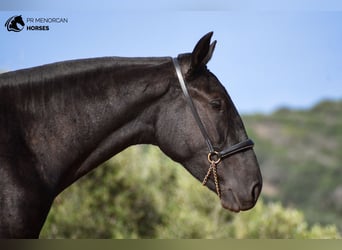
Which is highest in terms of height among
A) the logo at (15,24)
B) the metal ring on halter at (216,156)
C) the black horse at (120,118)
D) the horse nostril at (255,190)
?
the logo at (15,24)

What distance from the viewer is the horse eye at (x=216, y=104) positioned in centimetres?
266

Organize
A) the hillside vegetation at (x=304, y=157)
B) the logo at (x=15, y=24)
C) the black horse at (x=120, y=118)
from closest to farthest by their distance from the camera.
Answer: the black horse at (x=120, y=118)
the logo at (x=15, y=24)
the hillside vegetation at (x=304, y=157)

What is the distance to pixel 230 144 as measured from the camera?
2.68m

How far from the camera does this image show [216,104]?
267 cm

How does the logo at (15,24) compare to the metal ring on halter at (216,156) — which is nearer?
the metal ring on halter at (216,156)

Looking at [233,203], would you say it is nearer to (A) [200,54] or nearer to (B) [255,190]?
(B) [255,190]

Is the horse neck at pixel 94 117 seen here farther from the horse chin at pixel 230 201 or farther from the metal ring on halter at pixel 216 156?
the horse chin at pixel 230 201

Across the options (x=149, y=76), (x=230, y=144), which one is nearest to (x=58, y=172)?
(x=149, y=76)

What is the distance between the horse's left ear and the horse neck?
15cm

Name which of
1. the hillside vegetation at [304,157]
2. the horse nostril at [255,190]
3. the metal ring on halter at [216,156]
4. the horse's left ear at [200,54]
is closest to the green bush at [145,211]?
the horse nostril at [255,190]

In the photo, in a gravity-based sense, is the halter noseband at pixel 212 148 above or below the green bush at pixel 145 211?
above

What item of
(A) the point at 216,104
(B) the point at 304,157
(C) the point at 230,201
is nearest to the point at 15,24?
(A) the point at 216,104

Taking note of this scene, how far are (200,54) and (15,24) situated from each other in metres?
1.62

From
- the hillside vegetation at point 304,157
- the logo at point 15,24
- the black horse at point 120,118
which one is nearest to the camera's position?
the black horse at point 120,118
